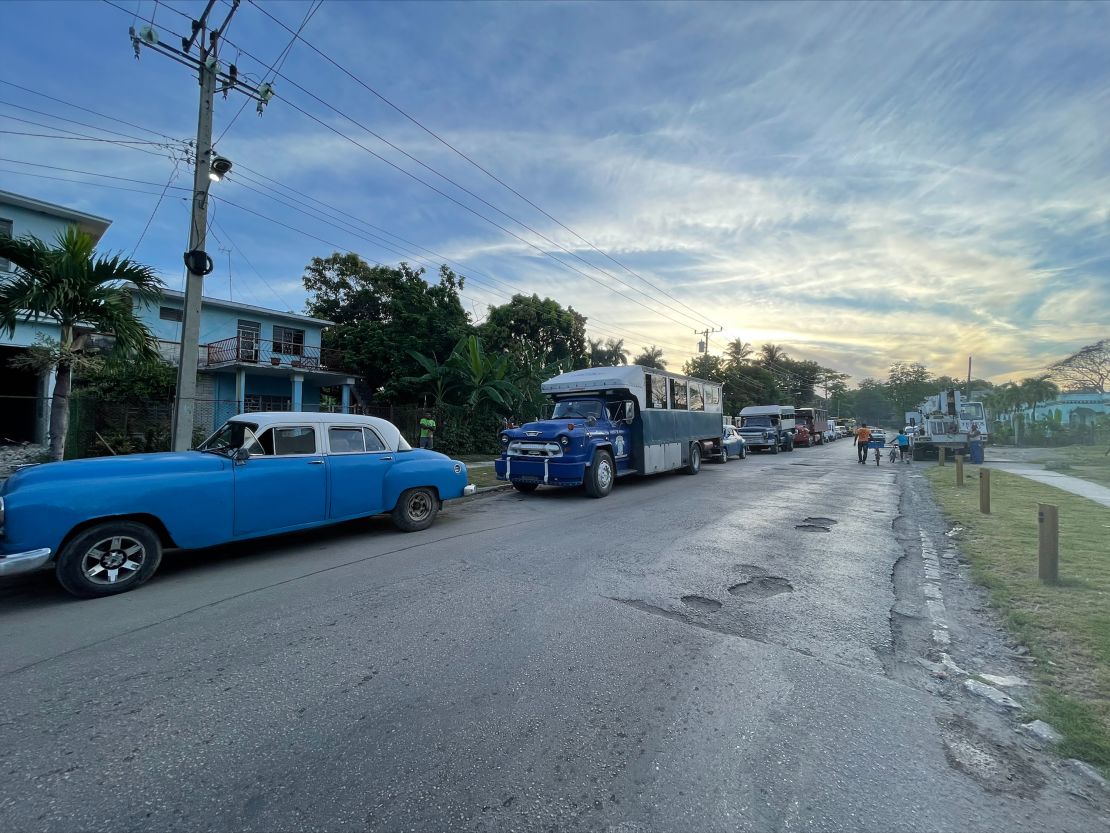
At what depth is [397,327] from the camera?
82.7 ft

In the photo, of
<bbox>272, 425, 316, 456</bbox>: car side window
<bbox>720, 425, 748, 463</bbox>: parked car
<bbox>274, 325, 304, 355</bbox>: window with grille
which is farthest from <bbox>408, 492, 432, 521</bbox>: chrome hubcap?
<bbox>274, 325, 304, 355</bbox>: window with grille

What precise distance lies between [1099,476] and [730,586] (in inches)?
668

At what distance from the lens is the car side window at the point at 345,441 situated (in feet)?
22.6

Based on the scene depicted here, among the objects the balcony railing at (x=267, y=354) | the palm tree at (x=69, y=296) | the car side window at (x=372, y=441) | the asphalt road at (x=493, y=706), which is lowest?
the asphalt road at (x=493, y=706)

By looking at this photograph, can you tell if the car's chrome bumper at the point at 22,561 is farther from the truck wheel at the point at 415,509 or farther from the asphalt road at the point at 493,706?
the truck wheel at the point at 415,509

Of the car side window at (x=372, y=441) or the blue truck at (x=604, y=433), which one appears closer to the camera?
the car side window at (x=372, y=441)

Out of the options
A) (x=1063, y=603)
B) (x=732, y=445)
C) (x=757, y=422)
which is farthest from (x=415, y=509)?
(x=757, y=422)

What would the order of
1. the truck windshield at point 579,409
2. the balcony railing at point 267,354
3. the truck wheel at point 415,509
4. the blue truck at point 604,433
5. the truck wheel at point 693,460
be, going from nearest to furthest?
1. the truck wheel at point 415,509
2. the blue truck at point 604,433
3. the truck windshield at point 579,409
4. the truck wheel at point 693,460
5. the balcony railing at point 267,354

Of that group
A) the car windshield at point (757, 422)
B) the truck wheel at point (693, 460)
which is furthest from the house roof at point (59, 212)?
the car windshield at point (757, 422)

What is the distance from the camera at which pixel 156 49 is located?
378 inches

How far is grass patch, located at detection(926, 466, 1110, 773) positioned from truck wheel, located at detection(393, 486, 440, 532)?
6657 millimetres

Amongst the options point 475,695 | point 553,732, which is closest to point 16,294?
point 475,695

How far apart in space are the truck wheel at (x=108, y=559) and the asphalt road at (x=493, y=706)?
0.17m

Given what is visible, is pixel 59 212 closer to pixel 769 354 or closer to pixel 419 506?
pixel 419 506
